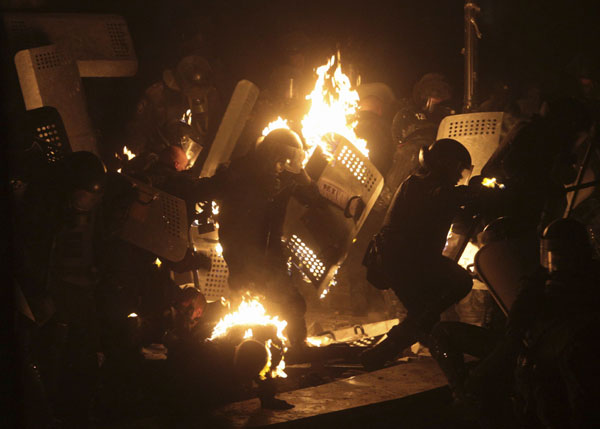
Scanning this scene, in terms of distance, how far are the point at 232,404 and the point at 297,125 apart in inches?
181

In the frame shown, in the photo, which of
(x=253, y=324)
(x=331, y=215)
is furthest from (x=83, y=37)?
(x=253, y=324)

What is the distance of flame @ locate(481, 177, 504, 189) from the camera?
7053 millimetres

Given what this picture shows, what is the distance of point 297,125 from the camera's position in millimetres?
9258

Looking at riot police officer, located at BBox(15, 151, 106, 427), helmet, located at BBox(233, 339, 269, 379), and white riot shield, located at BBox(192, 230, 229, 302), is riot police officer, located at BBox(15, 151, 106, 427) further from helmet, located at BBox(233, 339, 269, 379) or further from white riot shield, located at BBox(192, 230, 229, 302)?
white riot shield, located at BBox(192, 230, 229, 302)

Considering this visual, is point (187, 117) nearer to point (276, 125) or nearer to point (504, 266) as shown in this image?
point (276, 125)

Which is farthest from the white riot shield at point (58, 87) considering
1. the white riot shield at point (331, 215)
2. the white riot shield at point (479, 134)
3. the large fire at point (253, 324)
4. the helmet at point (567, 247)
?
the helmet at point (567, 247)

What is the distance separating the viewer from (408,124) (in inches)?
421

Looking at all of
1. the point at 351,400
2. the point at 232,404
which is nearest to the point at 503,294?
the point at 351,400

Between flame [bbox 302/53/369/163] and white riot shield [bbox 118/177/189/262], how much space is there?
206 cm

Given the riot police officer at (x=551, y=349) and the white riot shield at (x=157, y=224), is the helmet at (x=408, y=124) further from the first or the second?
the riot police officer at (x=551, y=349)

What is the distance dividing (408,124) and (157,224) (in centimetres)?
495

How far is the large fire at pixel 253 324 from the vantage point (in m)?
6.23

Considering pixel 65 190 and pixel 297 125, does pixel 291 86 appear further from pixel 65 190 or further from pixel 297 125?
pixel 65 190

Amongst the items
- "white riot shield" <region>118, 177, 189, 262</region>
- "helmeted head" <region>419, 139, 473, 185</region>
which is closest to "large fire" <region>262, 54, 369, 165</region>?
"helmeted head" <region>419, 139, 473, 185</region>
